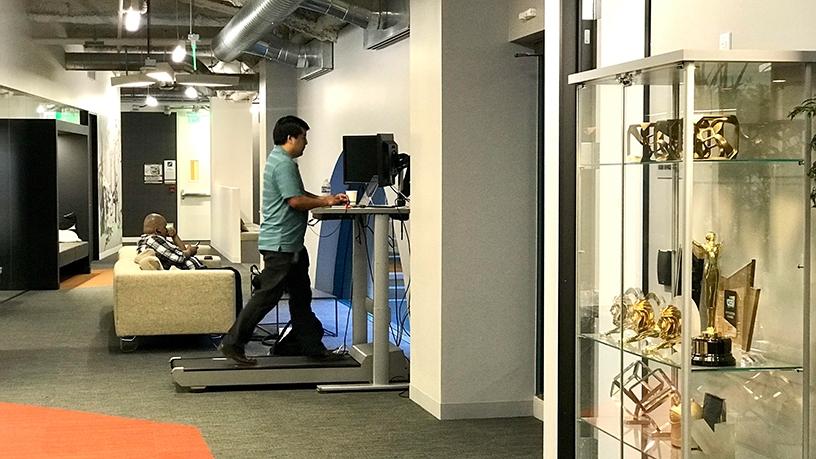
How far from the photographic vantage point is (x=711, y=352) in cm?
294

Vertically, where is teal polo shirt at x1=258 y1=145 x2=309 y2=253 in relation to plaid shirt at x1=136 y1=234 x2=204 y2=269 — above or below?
above

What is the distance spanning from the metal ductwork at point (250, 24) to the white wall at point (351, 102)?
3.48 ft

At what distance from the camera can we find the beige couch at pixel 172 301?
8430 mm

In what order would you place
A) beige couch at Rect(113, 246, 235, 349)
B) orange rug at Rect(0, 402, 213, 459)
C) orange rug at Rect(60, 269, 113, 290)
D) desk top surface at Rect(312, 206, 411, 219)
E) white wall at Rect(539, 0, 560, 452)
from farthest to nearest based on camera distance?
orange rug at Rect(60, 269, 113, 290), beige couch at Rect(113, 246, 235, 349), desk top surface at Rect(312, 206, 411, 219), orange rug at Rect(0, 402, 213, 459), white wall at Rect(539, 0, 560, 452)

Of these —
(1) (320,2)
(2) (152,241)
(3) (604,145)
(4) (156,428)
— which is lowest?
(4) (156,428)

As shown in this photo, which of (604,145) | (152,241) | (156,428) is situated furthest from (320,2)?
(604,145)

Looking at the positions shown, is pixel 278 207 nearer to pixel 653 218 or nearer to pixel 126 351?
pixel 126 351

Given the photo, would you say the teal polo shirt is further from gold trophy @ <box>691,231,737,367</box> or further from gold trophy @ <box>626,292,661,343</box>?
gold trophy @ <box>691,231,737,367</box>

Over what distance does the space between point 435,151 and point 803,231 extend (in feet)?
11.7

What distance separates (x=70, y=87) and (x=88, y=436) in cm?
1153

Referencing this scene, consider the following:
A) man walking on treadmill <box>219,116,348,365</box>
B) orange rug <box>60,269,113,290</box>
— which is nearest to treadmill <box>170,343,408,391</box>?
man walking on treadmill <box>219,116,348,365</box>

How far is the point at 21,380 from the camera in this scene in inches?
296

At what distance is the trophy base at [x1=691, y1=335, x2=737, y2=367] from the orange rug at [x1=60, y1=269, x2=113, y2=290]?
11895mm

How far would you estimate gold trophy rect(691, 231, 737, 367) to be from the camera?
116 inches
